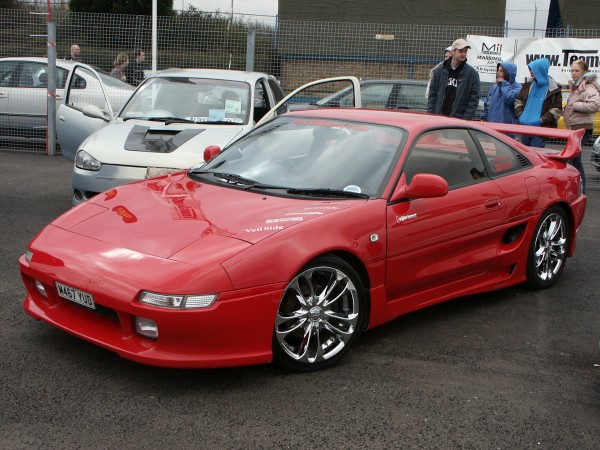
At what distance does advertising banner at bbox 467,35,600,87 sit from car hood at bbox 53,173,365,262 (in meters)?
8.83

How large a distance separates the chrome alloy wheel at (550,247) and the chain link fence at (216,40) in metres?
6.68

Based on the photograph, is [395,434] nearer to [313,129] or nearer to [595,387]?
[595,387]

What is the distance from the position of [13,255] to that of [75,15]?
785 centimetres

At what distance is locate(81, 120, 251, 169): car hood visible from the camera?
283 inches

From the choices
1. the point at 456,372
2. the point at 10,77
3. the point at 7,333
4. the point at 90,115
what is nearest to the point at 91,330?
the point at 7,333

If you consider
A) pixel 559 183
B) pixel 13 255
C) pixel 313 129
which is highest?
pixel 313 129

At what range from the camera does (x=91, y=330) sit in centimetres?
404

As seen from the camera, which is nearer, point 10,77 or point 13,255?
point 13,255

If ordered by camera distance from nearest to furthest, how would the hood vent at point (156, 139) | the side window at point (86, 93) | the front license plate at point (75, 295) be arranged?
the front license plate at point (75, 295) < the hood vent at point (156, 139) < the side window at point (86, 93)

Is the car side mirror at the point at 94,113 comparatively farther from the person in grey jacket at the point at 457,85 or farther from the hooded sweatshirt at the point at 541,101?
the hooded sweatshirt at the point at 541,101

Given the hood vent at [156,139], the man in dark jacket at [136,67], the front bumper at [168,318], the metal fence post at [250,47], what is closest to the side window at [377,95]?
the metal fence post at [250,47]

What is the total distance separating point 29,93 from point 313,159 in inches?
355

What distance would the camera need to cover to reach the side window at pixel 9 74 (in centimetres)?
1277

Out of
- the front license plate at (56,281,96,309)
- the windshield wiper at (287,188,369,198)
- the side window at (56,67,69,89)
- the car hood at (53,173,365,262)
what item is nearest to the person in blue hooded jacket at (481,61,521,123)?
the windshield wiper at (287,188,369,198)
